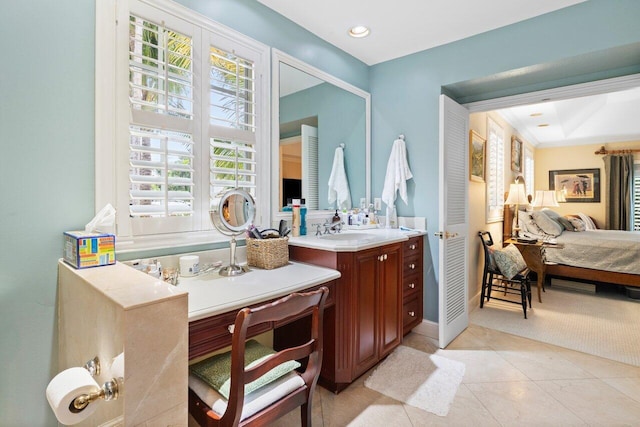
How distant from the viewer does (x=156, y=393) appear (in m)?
0.73

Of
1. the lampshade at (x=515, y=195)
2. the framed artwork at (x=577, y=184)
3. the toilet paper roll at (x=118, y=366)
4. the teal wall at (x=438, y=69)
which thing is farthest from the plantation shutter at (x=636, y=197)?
the toilet paper roll at (x=118, y=366)

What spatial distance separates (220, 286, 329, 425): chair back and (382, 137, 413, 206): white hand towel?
6.02ft

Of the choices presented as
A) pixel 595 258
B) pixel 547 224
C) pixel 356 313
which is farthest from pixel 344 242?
pixel 547 224

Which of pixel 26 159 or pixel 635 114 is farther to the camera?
pixel 635 114

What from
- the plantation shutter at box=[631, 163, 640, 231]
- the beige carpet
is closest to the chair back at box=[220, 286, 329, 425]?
the beige carpet

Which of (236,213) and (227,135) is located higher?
(227,135)

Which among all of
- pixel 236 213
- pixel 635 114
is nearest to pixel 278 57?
pixel 236 213

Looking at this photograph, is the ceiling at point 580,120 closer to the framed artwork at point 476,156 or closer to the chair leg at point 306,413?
the framed artwork at point 476,156

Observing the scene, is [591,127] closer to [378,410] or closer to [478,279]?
[478,279]

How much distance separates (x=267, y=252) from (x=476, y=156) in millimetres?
2936

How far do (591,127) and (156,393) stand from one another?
26.0 ft

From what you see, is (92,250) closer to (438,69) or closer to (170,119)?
(170,119)

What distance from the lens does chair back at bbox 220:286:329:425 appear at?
3.34 ft

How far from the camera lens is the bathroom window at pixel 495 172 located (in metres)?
4.03
